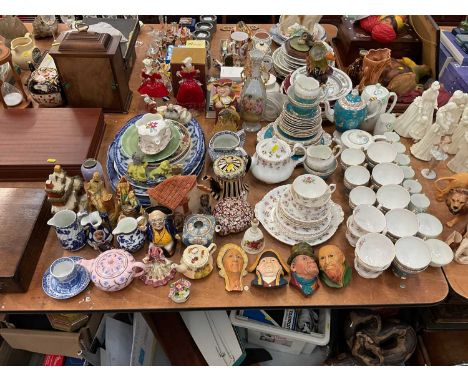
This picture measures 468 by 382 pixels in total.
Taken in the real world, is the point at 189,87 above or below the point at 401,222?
above

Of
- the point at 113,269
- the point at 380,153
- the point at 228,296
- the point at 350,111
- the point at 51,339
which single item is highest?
the point at 350,111

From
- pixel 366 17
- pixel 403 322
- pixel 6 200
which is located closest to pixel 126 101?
pixel 6 200

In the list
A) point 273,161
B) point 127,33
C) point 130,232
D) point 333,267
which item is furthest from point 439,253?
point 127,33

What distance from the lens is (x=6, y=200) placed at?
6.61 feet

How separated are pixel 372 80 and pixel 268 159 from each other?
3.27 feet

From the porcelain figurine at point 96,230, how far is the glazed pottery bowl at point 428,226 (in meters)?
1.42

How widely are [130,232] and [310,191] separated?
83 cm

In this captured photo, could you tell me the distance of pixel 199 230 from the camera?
1957 millimetres

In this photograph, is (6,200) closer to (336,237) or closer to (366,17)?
(336,237)

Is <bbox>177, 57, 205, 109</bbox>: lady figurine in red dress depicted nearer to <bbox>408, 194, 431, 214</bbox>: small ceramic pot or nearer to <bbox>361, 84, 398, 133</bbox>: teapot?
<bbox>361, 84, 398, 133</bbox>: teapot

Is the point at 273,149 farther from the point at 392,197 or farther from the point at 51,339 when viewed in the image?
the point at 51,339

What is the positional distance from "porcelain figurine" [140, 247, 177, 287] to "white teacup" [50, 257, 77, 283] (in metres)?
0.30

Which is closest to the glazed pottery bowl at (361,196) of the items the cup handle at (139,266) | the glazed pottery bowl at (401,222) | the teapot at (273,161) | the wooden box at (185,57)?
the glazed pottery bowl at (401,222)

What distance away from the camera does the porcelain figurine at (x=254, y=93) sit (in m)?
2.35
